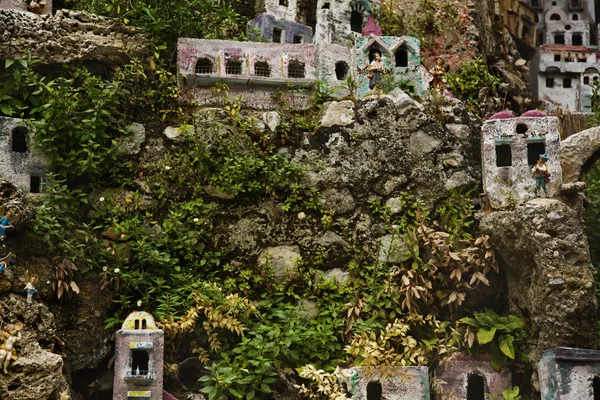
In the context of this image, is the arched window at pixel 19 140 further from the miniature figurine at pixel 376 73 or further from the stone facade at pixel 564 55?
the stone facade at pixel 564 55

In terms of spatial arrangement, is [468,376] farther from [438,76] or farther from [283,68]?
[283,68]

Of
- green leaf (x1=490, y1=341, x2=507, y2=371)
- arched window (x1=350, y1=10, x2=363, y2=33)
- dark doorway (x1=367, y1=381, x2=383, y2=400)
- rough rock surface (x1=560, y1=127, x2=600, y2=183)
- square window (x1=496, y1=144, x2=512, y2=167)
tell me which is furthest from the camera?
arched window (x1=350, y1=10, x2=363, y2=33)

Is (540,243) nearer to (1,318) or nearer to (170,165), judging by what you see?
(170,165)

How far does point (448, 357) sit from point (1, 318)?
7.94 meters

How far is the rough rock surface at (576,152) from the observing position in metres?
19.1

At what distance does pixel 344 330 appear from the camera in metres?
18.1

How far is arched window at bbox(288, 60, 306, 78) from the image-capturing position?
21594mm

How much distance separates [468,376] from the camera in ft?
58.9

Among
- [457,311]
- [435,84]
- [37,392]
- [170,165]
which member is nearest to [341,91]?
[435,84]

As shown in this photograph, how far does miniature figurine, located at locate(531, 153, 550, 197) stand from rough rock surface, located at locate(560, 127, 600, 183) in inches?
30.0

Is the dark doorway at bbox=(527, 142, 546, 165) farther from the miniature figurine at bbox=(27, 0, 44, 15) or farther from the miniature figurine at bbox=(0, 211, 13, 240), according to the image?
the miniature figurine at bbox=(27, 0, 44, 15)

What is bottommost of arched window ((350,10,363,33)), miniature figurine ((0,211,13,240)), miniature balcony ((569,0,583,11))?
miniature figurine ((0,211,13,240))

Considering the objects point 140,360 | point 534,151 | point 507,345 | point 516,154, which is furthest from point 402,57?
point 140,360

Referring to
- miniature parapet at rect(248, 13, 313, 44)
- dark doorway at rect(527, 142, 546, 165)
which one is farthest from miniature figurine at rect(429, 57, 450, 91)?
miniature parapet at rect(248, 13, 313, 44)
